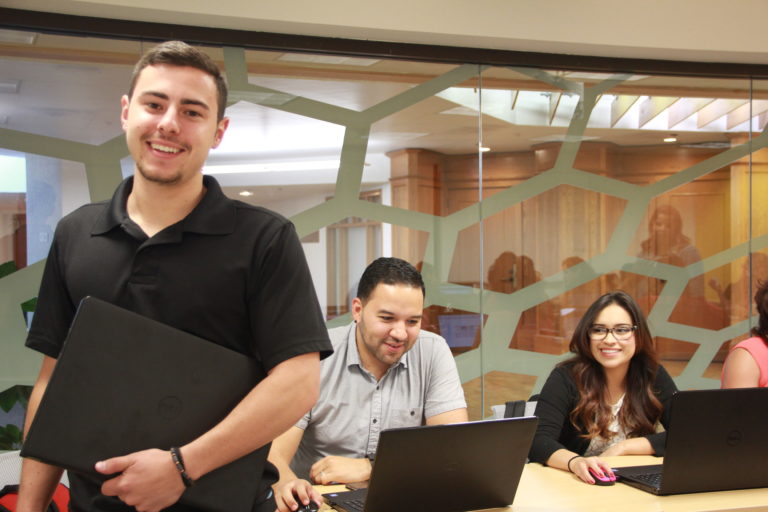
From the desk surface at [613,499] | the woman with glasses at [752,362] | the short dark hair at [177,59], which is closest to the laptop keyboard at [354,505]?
the desk surface at [613,499]

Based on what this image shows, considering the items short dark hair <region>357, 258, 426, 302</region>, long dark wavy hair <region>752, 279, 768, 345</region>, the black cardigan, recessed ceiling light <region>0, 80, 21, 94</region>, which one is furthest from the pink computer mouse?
recessed ceiling light <region>0, 80, 21, 94</region>

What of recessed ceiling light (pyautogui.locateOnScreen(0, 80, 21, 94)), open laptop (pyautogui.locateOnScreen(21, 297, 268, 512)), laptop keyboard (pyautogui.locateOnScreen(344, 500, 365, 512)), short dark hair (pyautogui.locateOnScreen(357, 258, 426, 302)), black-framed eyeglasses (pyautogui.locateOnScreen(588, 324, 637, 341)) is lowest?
laptop keyboard (pyautogui.locateOnScreen(344, 500, 365, 512))

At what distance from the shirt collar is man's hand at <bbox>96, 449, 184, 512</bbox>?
13.5 inches

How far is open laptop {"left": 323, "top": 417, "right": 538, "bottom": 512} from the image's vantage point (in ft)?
5.51

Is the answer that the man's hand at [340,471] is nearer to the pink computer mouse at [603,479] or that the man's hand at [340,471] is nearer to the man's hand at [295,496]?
the man's hand at [295,496]

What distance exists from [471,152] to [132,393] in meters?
3.15

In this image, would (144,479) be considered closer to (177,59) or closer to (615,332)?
(177,59)

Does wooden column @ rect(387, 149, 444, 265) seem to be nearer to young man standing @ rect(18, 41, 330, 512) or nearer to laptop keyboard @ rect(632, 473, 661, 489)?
laptop keyboard @ rect(632, 473, 661, 489)

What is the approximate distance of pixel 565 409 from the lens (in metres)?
2.67

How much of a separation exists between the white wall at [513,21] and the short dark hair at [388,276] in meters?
1.50

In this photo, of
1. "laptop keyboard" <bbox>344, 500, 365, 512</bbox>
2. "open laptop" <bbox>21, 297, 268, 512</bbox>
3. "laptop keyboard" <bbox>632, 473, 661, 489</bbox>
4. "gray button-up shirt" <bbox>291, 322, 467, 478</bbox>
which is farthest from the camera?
"gray button-up shirt" <bbox>291, 322, 467, 478</bbox>

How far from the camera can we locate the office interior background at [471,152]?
3484 millimetres

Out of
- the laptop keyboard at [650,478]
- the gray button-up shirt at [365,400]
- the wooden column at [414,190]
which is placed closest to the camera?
the laptop keyboard at [650,478]

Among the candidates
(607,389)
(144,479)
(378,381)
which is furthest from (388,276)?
(144,479)
